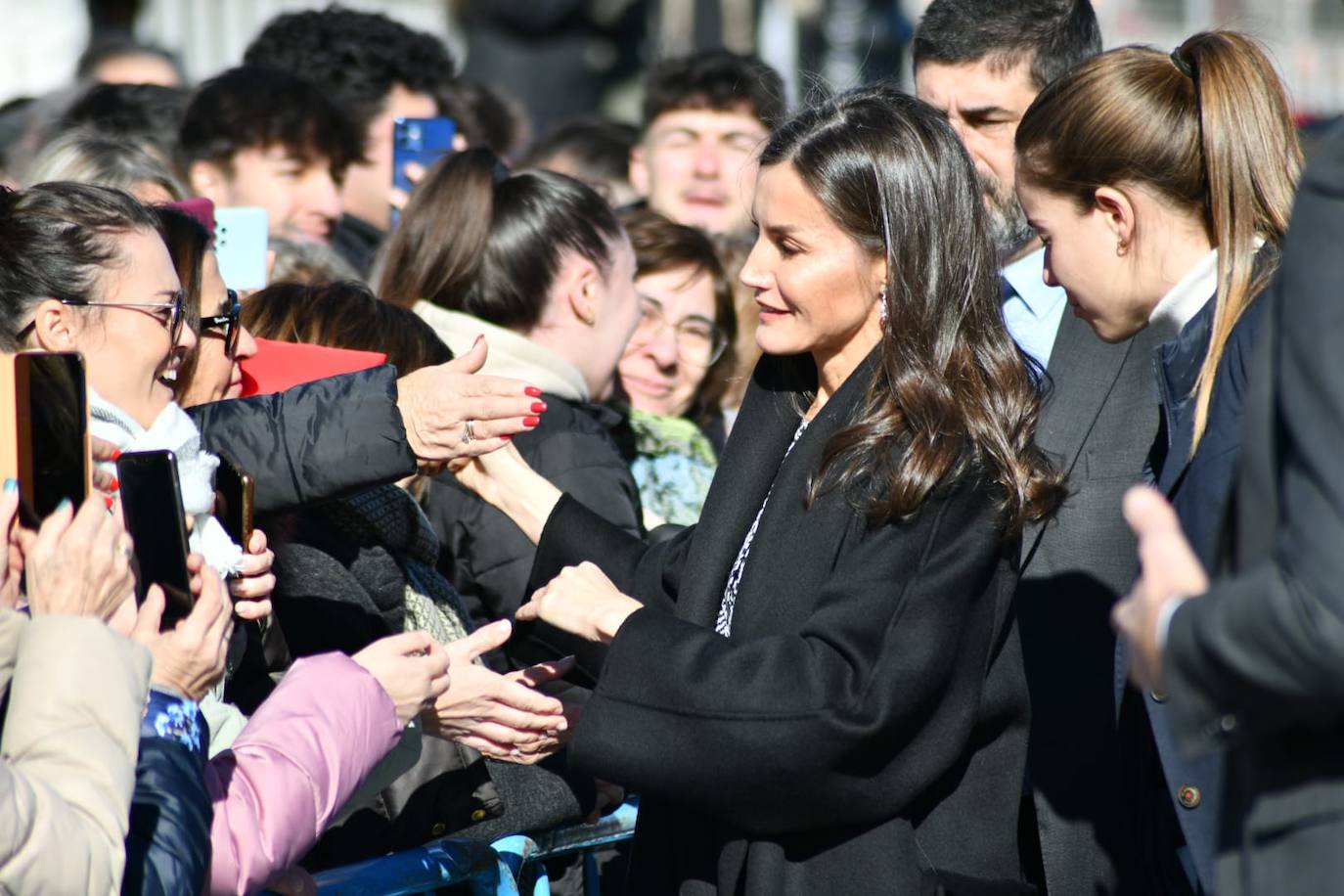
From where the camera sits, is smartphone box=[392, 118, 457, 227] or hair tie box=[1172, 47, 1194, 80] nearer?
hair tie box=[1172, 47, 1194, 80]

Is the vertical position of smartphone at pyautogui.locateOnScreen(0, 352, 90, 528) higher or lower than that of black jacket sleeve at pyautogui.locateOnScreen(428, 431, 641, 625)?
higher

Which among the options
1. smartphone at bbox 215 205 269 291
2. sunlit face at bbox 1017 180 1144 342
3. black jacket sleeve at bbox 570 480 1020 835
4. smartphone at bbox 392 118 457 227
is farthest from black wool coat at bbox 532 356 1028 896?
smartphone at bbox 392 118 457 227

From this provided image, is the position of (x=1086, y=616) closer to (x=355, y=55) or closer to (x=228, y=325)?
(x=228, y=325)

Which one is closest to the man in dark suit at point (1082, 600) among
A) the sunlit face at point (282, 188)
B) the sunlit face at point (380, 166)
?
the sunlit face at point (282, 188)

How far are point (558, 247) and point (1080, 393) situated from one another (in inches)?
53.1

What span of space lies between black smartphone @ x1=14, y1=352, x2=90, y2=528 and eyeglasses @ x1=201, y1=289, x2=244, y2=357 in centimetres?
86

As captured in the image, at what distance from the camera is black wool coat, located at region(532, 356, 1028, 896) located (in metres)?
2.36

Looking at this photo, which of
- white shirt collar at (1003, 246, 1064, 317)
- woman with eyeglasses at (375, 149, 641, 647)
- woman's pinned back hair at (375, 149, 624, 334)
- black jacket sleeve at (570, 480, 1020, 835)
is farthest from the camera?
woman's pinned back hair at (375, 149, 624, 334)

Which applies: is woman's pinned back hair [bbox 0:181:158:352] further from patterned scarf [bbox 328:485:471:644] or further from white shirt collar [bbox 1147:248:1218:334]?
white shirt collar [bbox 1147:248:1218:334]

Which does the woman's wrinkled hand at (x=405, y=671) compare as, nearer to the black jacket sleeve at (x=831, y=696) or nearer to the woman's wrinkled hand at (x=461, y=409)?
the black jacket sleeve at (x=831, y=696)

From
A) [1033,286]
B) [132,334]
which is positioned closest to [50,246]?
[132,334]

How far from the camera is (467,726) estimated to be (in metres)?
2.94

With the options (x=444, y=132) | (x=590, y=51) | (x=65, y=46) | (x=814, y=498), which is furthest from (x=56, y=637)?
(x=590, y=51)

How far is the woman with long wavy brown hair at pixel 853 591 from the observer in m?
2.38
